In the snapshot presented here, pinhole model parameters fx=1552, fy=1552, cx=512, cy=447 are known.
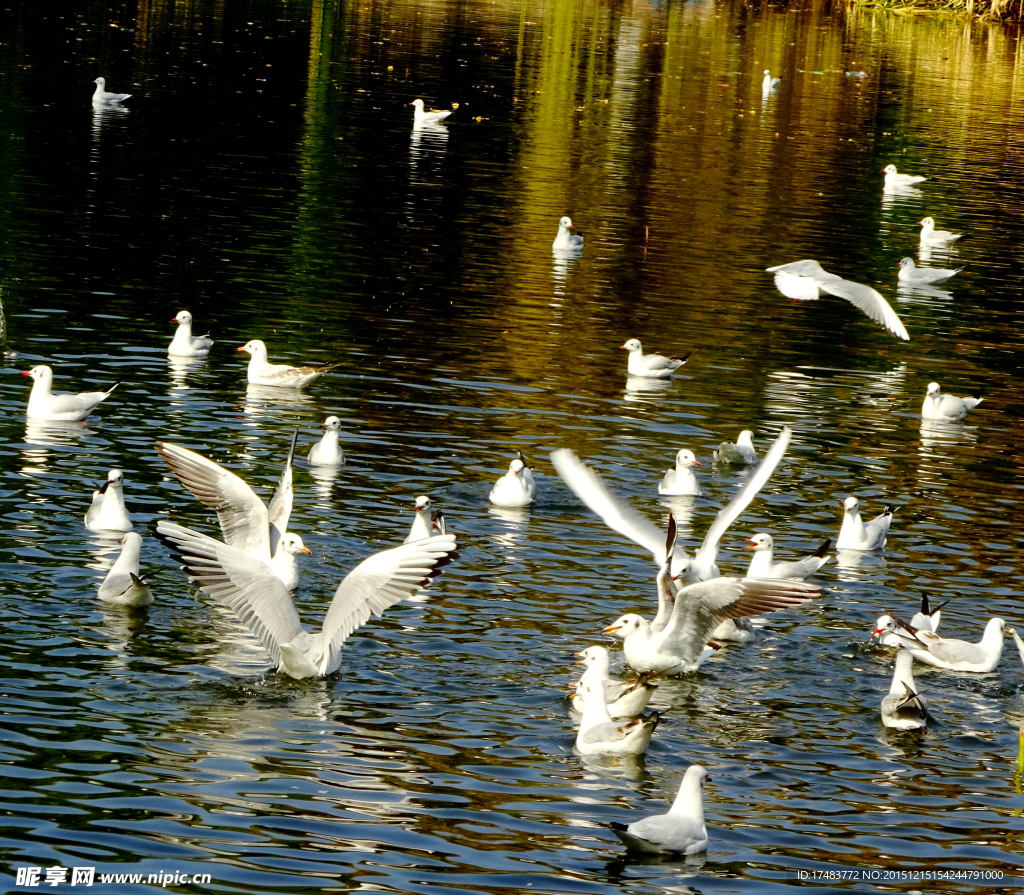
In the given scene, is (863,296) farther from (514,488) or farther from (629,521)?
(629,521)

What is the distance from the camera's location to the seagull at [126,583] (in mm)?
13484

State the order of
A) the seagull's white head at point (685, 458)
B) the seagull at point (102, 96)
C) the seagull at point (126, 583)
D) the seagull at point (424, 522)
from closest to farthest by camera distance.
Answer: the seagull at point (126, 583) → the seagull at point (424, 522) → the seagull's white head at point (685, 458) → the seagull at point (102, 96)

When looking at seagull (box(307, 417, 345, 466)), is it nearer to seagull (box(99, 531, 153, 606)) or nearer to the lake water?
the lake water

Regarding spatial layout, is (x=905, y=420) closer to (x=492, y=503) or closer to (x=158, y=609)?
(x=492, y=503)

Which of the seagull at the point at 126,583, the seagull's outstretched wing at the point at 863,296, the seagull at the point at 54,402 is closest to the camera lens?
the seagull at the point at 126,583

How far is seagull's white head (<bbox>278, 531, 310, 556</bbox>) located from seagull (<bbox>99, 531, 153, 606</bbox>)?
1317mm

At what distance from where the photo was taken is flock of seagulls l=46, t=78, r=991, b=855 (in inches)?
456

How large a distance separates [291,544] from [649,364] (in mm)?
10159

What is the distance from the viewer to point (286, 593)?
12.3 m

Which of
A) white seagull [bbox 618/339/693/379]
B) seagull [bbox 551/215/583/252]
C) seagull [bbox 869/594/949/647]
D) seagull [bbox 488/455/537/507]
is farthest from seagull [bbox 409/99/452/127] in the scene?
seagull [bbox 869/594/949/647]

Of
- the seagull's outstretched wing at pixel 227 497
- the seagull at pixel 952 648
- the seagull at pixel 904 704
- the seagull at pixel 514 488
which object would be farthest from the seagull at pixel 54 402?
the seagull at pixel 904 704

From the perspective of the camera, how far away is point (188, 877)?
9305 mm

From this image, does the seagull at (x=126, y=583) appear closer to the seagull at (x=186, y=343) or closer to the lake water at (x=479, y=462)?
Answer: the lake water at (x=479, y=462)

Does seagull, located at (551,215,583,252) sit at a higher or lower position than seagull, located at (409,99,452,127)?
lower
